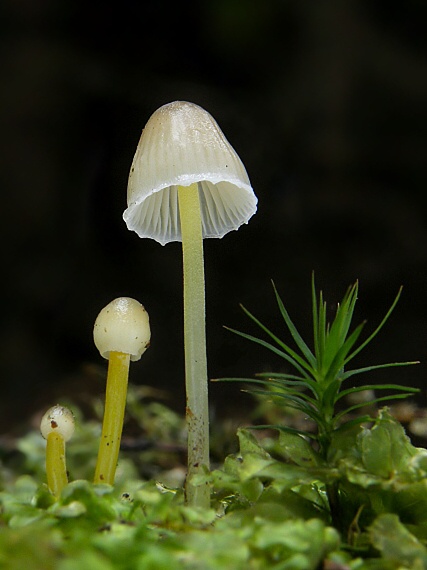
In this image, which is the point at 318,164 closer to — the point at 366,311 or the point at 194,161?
the point at 366,311

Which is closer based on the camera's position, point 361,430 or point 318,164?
point 361,430

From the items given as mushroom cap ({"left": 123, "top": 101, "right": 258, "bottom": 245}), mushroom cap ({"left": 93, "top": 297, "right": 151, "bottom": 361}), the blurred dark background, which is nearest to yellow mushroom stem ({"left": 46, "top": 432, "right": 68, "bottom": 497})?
mushroom cap ({"left": 93, "top": 297, "right": 151, "bottom": 361})

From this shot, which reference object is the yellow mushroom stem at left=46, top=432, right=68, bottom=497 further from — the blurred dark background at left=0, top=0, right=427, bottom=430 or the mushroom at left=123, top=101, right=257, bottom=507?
the blurred dark background at left=0, top=0, right=427, bottom=430

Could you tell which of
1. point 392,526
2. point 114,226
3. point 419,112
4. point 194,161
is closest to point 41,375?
point 114,226

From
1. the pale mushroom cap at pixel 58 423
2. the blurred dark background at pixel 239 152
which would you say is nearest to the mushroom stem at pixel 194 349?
the pale mushroom cap at pixel 58 423

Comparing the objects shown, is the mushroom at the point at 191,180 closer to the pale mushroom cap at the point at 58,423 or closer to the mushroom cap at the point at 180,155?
the mushroom cap at the point at 180,155

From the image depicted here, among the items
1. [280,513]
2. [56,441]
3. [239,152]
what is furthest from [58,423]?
[239,152]
